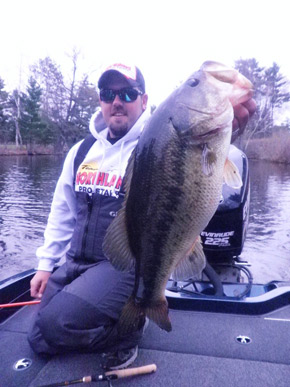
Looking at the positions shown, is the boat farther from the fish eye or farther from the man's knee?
the fish eye

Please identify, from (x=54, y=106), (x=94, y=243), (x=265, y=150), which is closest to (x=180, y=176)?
(x=94, y=243)

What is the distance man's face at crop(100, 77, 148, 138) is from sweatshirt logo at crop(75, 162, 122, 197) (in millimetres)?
355

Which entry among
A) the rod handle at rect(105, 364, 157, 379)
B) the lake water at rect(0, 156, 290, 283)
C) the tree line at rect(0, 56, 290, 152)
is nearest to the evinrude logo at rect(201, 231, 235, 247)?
the rod handle at rect(105, 364, 157, 379)

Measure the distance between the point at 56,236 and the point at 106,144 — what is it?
945 mm

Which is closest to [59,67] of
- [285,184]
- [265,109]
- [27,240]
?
[265,109]

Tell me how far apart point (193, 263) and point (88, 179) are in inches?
51.0

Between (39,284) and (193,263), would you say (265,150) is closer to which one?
(39,284)

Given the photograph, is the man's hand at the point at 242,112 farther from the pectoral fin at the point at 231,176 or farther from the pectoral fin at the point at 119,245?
the pectoral fin at the point at 119,245

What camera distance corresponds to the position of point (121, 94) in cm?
281

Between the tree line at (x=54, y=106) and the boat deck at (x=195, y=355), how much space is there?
4020cm

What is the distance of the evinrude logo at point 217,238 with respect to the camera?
10.9ft

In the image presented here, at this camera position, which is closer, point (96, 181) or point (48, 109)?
point (96, 181)

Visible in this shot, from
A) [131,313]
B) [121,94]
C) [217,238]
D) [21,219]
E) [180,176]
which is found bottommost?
[21,219]

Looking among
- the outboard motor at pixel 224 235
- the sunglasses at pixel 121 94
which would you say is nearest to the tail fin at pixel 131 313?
the outboard motor at pixel 224 235
